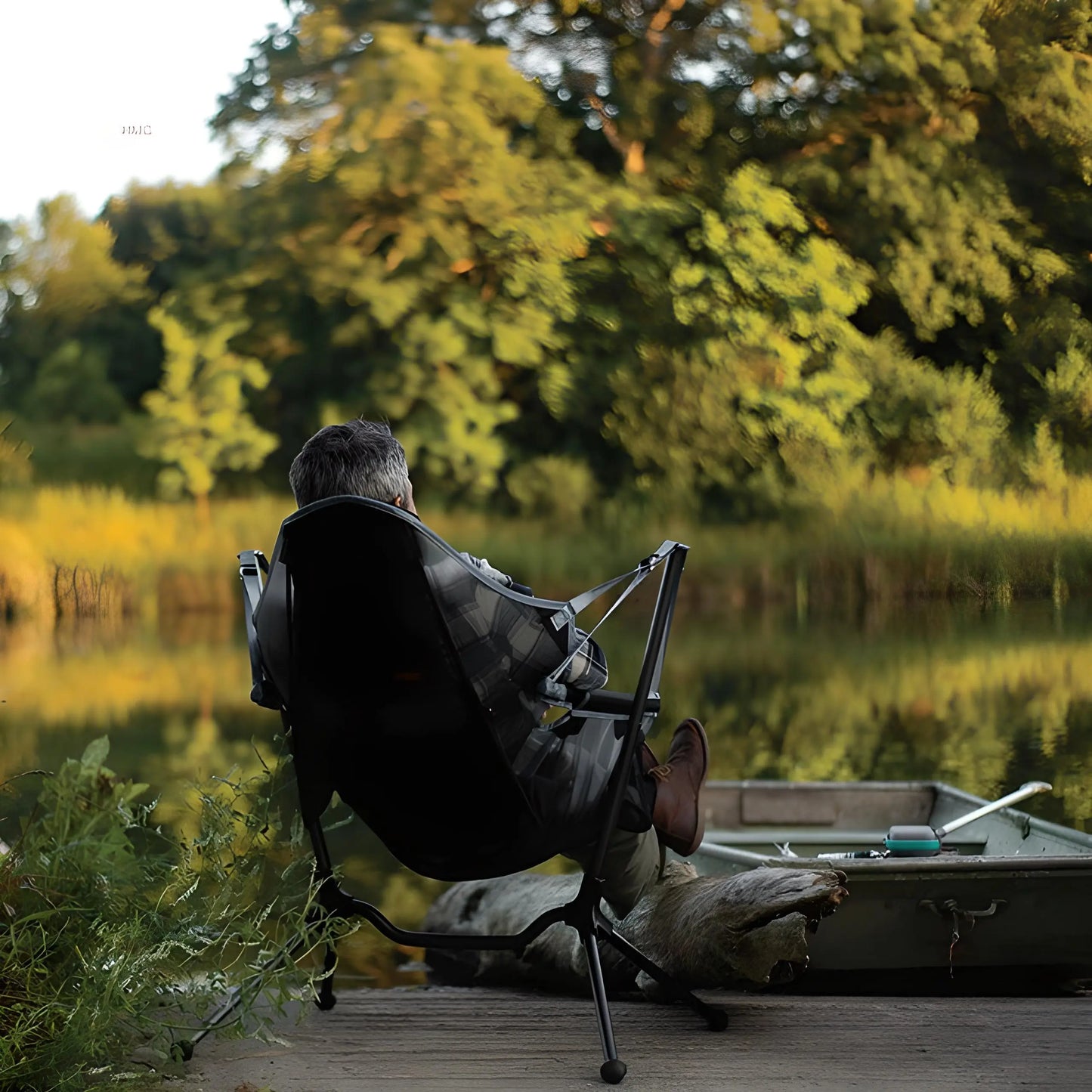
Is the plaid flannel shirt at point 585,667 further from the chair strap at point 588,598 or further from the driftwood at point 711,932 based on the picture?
the driftwood at point 711,932

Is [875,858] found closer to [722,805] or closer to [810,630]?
[722,805]

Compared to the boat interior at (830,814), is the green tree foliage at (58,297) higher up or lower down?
higher up

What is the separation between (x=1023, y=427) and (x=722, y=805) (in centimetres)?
148

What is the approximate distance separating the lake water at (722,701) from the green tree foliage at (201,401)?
520 millimetres

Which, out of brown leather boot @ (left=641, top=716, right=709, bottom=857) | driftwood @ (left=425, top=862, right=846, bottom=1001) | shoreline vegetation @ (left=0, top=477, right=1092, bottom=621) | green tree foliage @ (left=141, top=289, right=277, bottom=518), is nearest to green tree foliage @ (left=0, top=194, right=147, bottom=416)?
green tree foliage @ (left=141, top=289, right=277, bottom=518)

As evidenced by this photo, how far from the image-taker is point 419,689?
1.79 meters

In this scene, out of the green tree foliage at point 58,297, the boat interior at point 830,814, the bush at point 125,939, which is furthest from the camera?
the green tree foliage at point 58,297

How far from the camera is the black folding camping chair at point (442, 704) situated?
174 cm

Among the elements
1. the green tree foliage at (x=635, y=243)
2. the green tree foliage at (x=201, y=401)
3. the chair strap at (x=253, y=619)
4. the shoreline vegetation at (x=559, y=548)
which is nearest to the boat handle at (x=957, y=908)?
the chair strap at (x=253, y=619)

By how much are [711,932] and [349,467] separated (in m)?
0.88

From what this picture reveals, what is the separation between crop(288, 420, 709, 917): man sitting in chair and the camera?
Answer: 5.88 ft

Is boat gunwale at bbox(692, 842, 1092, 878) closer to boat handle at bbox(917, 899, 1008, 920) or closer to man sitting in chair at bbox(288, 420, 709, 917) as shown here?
boat handle at bbox(917, 899, 1008, 920)

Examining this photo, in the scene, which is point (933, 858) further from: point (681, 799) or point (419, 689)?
point (419, 689)

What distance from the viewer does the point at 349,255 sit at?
5086 mm
